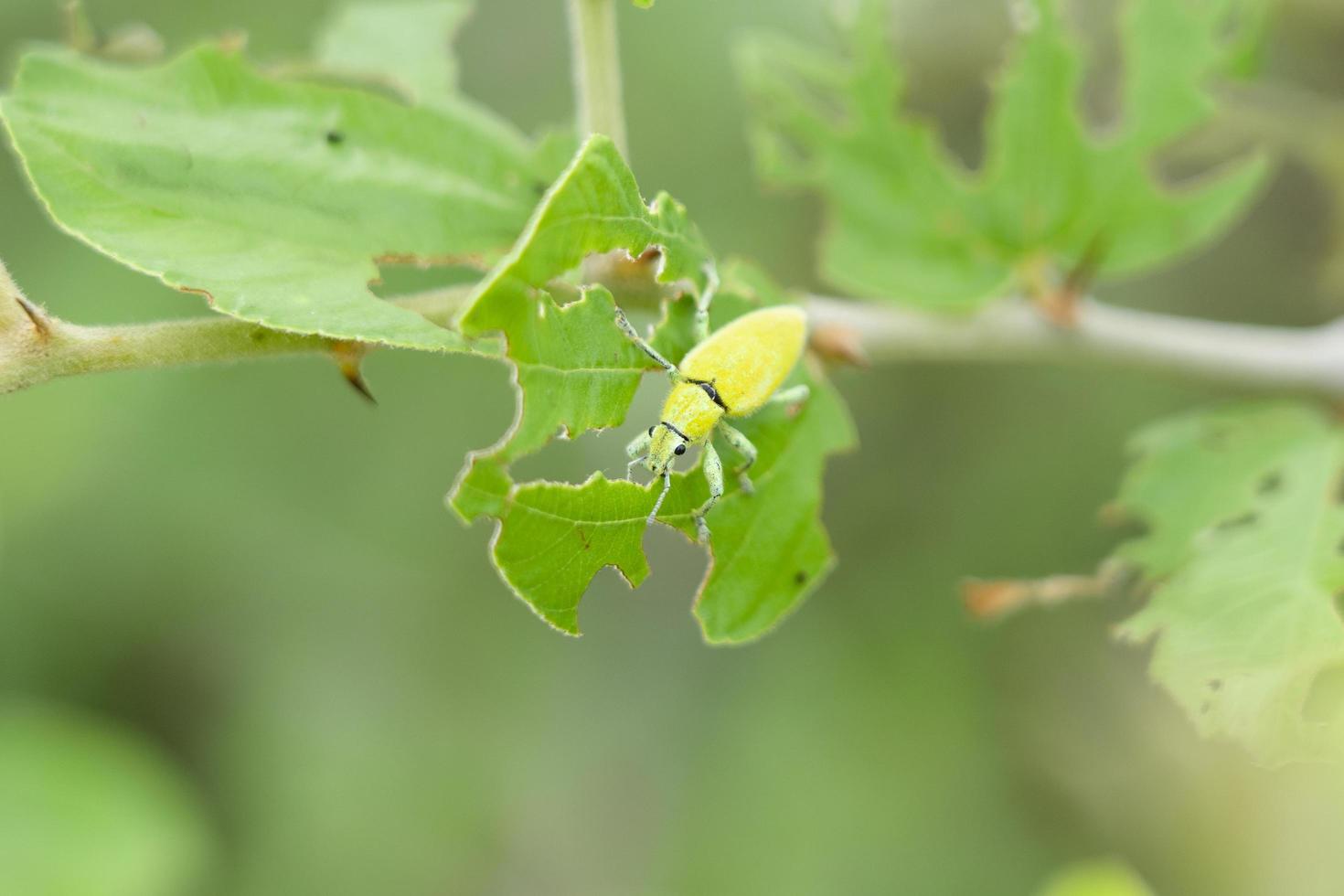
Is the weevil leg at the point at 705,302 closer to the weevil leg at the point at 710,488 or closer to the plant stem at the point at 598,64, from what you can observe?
the weevil leg at the point at 710,488

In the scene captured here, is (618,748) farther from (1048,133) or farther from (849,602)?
(1048,133)

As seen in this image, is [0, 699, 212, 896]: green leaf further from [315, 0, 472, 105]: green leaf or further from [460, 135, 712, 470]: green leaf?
[460, 135, 712, 470]: green leaf

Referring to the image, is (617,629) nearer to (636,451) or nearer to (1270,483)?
(1270,483)

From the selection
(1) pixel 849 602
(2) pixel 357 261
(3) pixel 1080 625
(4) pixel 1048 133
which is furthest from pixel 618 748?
(2) pixel 357 261

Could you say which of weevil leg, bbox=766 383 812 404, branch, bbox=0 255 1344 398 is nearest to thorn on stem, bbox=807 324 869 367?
branch, bbox=0 255 1344 398

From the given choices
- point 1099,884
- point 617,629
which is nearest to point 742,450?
point 1099,884

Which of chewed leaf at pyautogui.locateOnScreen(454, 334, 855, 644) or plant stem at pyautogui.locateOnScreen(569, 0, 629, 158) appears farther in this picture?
plant stem at pyautogui.locateOnScreen(569, 0, 629, 158)
